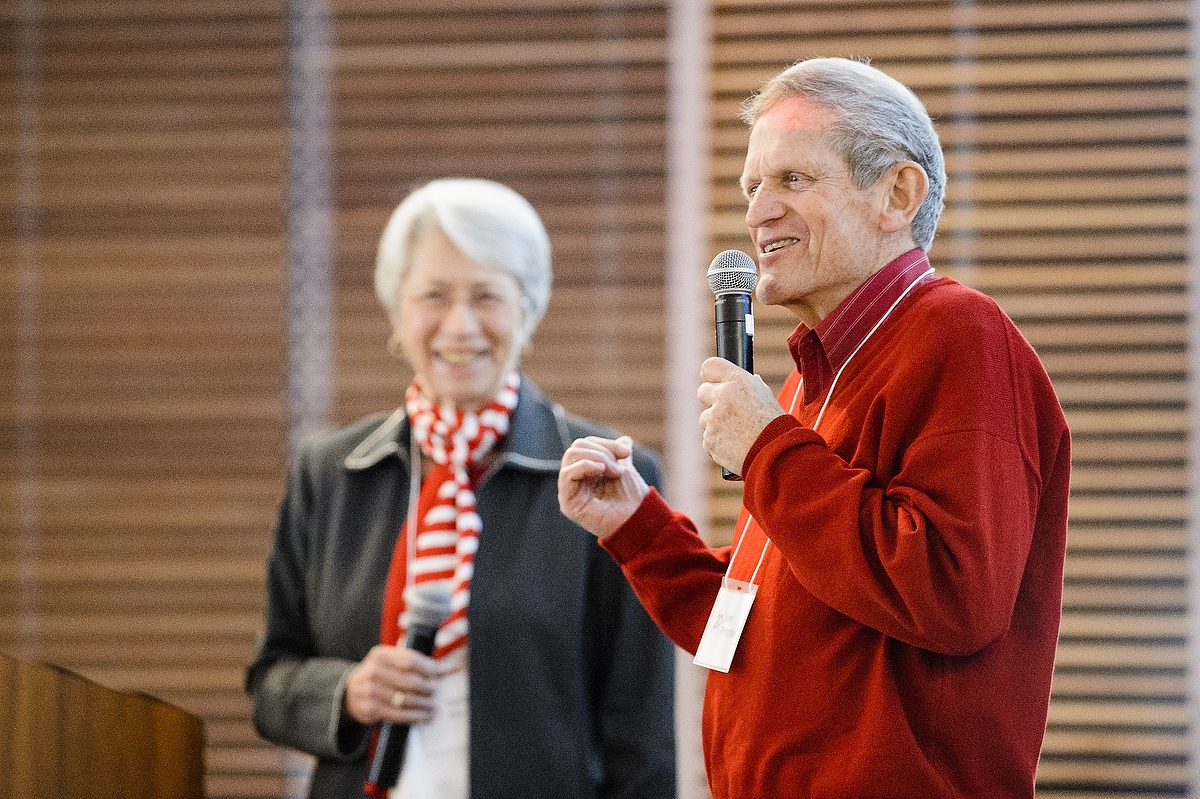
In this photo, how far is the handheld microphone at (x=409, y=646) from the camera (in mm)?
2098

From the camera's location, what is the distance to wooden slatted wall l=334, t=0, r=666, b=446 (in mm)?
3441

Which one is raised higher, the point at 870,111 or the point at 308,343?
the point at 870,111

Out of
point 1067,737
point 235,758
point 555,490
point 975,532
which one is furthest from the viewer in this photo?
point 235,758

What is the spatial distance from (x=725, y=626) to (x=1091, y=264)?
7.25 ft

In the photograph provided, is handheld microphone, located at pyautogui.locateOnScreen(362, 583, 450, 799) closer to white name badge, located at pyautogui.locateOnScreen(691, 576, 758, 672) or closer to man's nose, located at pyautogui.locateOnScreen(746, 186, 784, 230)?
white name badge, located at pyautogui.locateOnScreen(691, 576, 758, 672)

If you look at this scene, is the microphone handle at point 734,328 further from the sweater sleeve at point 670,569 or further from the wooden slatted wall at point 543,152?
the wooden slatted wall at point 543,152

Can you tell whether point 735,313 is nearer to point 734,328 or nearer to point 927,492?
point 734,328

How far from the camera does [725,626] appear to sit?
1.51m

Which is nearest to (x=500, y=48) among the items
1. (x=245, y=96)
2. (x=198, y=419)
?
(x=245, y=96)

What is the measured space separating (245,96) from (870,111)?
252 centimetres

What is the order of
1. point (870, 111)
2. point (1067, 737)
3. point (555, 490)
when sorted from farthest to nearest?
point (1067, 737), point (555, 490), point (870, 111)

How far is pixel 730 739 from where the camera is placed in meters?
1.49

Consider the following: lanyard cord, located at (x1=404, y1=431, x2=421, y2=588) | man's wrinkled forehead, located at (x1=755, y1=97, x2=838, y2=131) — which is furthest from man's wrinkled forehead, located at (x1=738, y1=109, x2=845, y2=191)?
lanyard cord, located at (x1=404, y1=431, x2=421, y2=588)

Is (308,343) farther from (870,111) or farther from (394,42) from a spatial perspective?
(870,111)
